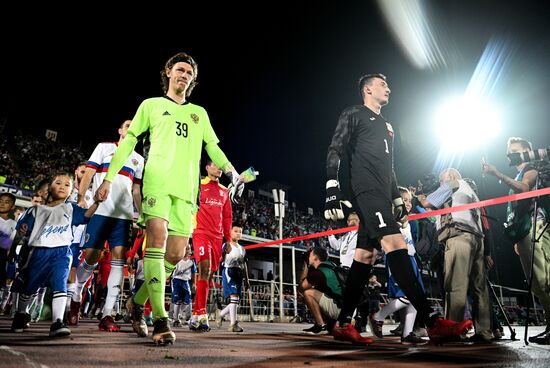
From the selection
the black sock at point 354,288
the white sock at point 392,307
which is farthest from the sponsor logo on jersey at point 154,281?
the white sock at point 392,307

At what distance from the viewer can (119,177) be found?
4.57 metres

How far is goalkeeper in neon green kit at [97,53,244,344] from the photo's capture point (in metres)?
2.94

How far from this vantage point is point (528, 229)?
442 cm

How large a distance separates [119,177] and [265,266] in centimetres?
2679

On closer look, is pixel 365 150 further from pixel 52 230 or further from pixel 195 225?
pixel 52 230

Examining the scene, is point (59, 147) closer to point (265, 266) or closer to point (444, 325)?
point (265, 266)

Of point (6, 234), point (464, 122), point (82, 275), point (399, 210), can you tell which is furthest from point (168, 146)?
point (464, 122)

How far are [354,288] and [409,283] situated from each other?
1.78 feet

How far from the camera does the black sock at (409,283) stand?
3186 millimetres

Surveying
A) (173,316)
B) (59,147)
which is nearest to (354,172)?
(173,316)

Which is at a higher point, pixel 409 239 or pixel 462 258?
pixel 409 239

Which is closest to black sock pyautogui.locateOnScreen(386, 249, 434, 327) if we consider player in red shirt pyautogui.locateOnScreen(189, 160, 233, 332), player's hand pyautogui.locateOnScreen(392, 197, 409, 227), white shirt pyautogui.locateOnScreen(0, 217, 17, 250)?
player's hand pyautogui.locateOnScreen(392, 197, 409, 227)

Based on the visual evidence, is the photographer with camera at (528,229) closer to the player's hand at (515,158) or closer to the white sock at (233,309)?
the player's hand at (515,158)

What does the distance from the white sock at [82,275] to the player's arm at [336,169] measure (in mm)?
2897
